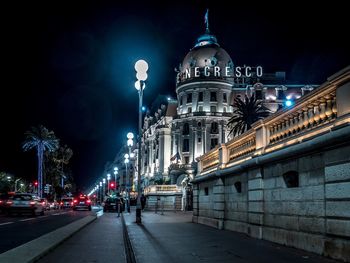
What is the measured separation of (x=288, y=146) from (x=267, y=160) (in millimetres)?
1372

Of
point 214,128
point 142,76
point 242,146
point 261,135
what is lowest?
point 242,146

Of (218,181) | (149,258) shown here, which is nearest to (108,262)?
(149,258)

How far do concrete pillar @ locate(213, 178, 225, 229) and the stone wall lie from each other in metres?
0.80

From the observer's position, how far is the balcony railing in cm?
1029

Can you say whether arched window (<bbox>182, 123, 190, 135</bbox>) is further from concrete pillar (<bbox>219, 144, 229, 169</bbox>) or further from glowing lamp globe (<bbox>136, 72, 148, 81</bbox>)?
concrete pillar (<bbox>219, 144, 229, 169</bbox>)

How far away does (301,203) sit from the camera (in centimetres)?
1244

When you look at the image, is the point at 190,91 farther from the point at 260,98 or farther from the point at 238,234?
the point at 238,234

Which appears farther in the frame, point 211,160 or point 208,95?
point 208,95

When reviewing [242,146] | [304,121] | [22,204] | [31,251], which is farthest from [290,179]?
[22,204]

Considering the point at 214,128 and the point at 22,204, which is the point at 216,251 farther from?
the point at 214,128

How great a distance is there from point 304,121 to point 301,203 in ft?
6.55

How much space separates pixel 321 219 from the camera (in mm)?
11211

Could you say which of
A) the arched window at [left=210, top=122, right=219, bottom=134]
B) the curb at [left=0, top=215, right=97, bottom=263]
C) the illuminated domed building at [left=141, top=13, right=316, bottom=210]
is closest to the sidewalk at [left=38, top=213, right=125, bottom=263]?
the curb at [left=0, top=215, right=97, bottom=263]

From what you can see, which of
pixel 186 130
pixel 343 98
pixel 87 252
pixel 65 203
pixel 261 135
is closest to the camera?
pixel 343 98
